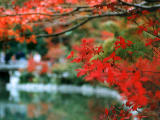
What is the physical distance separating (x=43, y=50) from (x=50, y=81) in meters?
8.63

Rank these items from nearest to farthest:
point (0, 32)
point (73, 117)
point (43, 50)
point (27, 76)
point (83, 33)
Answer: point (0, 32) < point (73, 117) < point (43, 50) < point (83, 33) < point (27, 76)

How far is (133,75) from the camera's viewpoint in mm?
1480

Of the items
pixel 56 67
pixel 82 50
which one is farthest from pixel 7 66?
pixel 82 50

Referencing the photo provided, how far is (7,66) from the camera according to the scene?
2180 centimetres

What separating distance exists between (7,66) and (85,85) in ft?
34.1

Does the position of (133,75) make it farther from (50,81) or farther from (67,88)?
(50,81)

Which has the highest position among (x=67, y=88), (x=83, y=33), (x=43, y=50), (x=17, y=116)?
(x=83, y=33)

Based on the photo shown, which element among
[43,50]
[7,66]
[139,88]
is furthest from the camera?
[7,66]

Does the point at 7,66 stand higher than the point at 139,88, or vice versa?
the point at 139,88

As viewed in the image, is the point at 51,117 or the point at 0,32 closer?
the point at 0,32

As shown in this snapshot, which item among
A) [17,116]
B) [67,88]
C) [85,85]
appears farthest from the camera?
[67,88]

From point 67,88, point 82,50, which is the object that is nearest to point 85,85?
point 67,88

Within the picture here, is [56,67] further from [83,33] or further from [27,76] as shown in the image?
[83,33]

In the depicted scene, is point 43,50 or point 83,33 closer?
point 43,50
